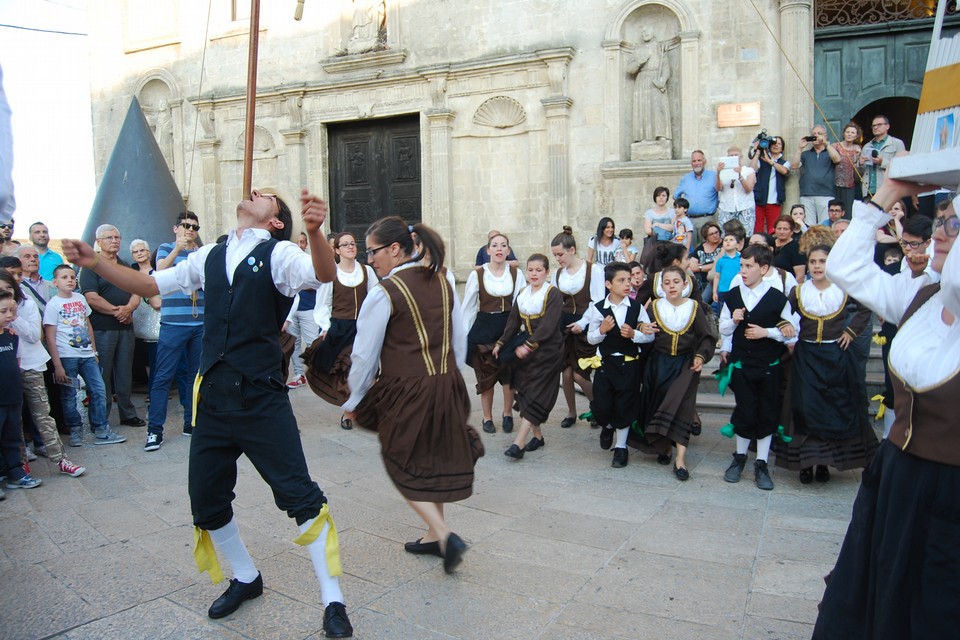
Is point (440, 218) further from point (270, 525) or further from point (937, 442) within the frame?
point (937, 442)

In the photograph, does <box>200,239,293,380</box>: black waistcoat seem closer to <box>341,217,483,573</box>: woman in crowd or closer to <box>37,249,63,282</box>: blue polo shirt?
<box>341,217,483,573</box>: woman in crowd

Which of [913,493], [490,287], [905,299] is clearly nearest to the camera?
[913,493]

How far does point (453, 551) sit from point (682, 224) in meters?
7.38

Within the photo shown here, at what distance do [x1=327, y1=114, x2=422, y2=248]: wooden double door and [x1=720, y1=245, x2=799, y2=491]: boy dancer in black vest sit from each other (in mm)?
9164

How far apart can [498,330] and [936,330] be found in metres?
5.04

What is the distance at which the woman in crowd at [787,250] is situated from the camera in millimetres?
8312

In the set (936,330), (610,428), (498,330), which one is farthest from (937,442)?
(498,330)

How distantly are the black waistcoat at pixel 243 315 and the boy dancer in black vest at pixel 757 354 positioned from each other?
3.72 metres

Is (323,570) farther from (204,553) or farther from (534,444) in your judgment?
(534,444)

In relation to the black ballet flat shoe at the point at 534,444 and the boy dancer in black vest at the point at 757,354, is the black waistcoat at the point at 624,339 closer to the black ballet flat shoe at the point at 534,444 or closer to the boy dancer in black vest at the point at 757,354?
the boy dancer in black vest at the point at 757,354

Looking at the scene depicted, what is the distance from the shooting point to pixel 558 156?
12.5 metres

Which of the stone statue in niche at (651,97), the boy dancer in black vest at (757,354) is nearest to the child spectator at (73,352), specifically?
the boy dancer in black vest at (757,354)

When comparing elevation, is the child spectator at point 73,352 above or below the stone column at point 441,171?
below

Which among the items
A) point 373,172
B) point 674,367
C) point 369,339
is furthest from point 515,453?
point 373,172
